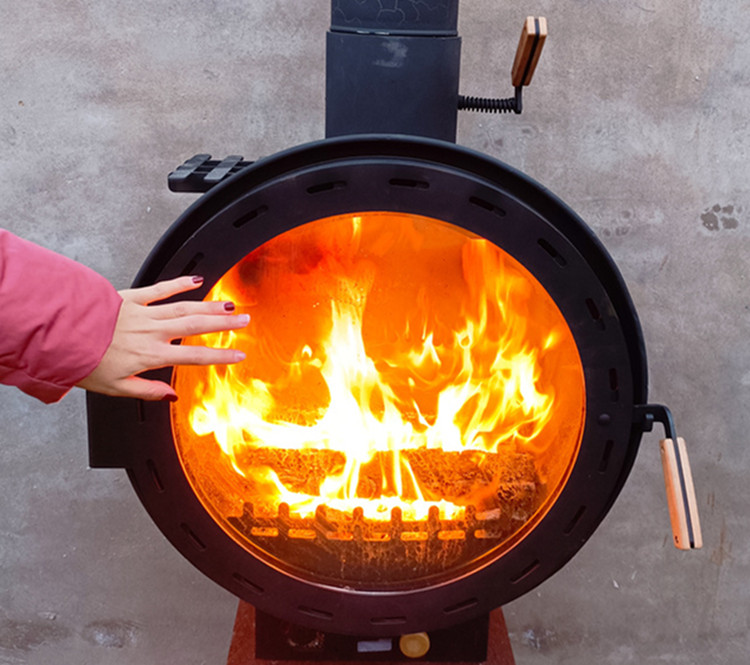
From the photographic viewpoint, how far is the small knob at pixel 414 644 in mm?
960

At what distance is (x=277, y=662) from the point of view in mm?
991

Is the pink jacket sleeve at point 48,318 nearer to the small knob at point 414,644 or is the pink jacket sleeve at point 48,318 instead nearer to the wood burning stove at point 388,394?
the wood burning stove at point 388,394

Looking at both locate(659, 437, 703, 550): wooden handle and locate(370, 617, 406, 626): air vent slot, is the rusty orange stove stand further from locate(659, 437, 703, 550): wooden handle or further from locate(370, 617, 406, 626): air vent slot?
locate(659, 437, 703, 550): wooden handle

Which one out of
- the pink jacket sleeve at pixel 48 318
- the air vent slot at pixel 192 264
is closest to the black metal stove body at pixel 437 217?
the air vent slot at pixel 192 264

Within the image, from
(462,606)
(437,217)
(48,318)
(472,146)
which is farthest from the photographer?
(472,146)

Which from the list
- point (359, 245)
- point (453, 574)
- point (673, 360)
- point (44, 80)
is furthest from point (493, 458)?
point (44, 80)

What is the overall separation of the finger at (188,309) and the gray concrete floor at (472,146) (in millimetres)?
575

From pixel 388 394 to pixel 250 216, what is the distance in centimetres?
27

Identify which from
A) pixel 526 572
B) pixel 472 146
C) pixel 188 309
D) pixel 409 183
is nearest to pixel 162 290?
pixel 188 309

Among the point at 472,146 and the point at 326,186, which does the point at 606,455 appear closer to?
the point at 326,186

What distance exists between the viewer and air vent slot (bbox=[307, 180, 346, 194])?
0.78 meters

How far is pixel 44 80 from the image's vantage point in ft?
4.06

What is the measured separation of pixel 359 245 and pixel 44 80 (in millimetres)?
693

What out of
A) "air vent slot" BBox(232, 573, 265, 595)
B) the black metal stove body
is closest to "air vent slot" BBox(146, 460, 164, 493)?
the black metal stove body
